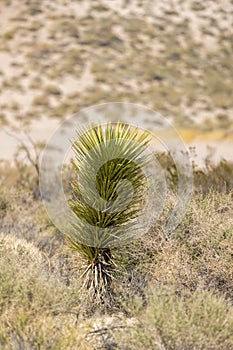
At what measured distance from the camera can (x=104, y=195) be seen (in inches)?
297

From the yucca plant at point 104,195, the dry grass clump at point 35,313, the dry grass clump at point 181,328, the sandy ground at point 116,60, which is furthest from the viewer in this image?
the sandy ground at point 116,60

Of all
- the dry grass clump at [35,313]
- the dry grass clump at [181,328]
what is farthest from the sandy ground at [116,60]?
the dry grass clump at [181,328]

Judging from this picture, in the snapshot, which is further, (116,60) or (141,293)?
(116,60)

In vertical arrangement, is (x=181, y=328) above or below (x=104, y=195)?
below

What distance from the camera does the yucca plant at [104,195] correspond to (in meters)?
7.52

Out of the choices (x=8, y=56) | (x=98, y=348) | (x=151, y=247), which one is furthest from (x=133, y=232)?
(x=8, y=56)

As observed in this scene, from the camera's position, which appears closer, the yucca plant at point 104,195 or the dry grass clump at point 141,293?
the dry grass clump at point 141,293

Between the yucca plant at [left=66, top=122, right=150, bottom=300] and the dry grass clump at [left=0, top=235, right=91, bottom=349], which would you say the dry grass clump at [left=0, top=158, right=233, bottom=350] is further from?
the yucca plant at [left=66, top=122, right=150, bottom=300]

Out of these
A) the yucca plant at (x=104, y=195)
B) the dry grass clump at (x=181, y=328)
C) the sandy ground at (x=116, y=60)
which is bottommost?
the dry grass clump at (x=181, y=328)

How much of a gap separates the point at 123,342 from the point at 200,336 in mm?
717

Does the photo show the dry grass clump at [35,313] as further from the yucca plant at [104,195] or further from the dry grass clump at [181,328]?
the yucca plant at [104,195]

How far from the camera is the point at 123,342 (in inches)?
244

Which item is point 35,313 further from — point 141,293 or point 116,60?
point 116,60

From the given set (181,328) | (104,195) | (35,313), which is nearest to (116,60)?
(104,195)
